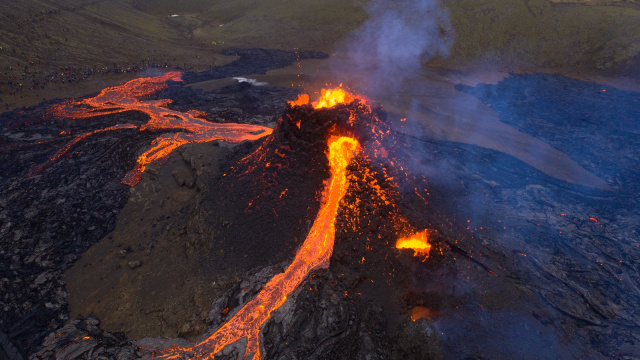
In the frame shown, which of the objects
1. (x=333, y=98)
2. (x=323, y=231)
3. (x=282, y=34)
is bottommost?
(x=323, y=231)

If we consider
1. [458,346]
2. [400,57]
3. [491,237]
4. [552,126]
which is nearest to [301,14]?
[400,57]

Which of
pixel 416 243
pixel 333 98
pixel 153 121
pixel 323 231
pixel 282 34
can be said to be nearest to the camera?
pixel 416 243

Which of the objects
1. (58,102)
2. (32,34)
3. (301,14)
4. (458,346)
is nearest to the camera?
(458,346)

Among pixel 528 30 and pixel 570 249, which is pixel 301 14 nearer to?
pixel 528 30

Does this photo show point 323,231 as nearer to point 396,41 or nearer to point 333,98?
point 333,98

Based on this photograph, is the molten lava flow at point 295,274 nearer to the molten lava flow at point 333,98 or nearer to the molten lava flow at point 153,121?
the molten lava flow at point 333,98

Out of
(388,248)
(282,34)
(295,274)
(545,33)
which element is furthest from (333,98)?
(282,34)

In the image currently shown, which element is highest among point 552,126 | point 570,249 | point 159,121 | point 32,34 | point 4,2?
point 4,2
